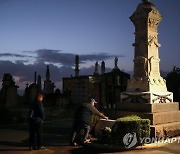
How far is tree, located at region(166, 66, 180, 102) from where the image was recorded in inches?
1024

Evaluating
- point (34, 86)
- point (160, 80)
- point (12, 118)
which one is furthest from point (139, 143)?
point (34, 86)

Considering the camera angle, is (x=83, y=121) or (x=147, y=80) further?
(x=147, y=80)

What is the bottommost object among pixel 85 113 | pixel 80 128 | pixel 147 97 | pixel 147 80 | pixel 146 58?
pixel 80 128

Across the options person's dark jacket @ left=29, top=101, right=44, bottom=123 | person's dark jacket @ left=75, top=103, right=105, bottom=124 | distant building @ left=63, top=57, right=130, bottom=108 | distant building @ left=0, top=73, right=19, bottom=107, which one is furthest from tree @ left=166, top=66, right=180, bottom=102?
person's dark jacket @ left=29, top=101, right=44, bottom=123

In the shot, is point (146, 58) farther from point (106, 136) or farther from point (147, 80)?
point (106, 136)

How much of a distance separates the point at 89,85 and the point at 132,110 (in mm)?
16431

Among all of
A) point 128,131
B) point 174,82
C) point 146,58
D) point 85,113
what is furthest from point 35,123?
point 174,82

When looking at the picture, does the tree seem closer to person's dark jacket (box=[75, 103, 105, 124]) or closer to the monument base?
the monument base

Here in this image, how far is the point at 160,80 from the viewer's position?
35.5 feet

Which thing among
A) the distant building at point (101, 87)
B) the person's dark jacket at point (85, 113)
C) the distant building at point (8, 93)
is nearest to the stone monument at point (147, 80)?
the person's dark jacket at point (85, 113)

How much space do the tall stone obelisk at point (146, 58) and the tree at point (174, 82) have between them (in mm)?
15374

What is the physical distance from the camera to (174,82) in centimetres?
2755

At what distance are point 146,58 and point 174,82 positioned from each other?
59.5 feet

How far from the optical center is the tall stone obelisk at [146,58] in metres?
10.5
